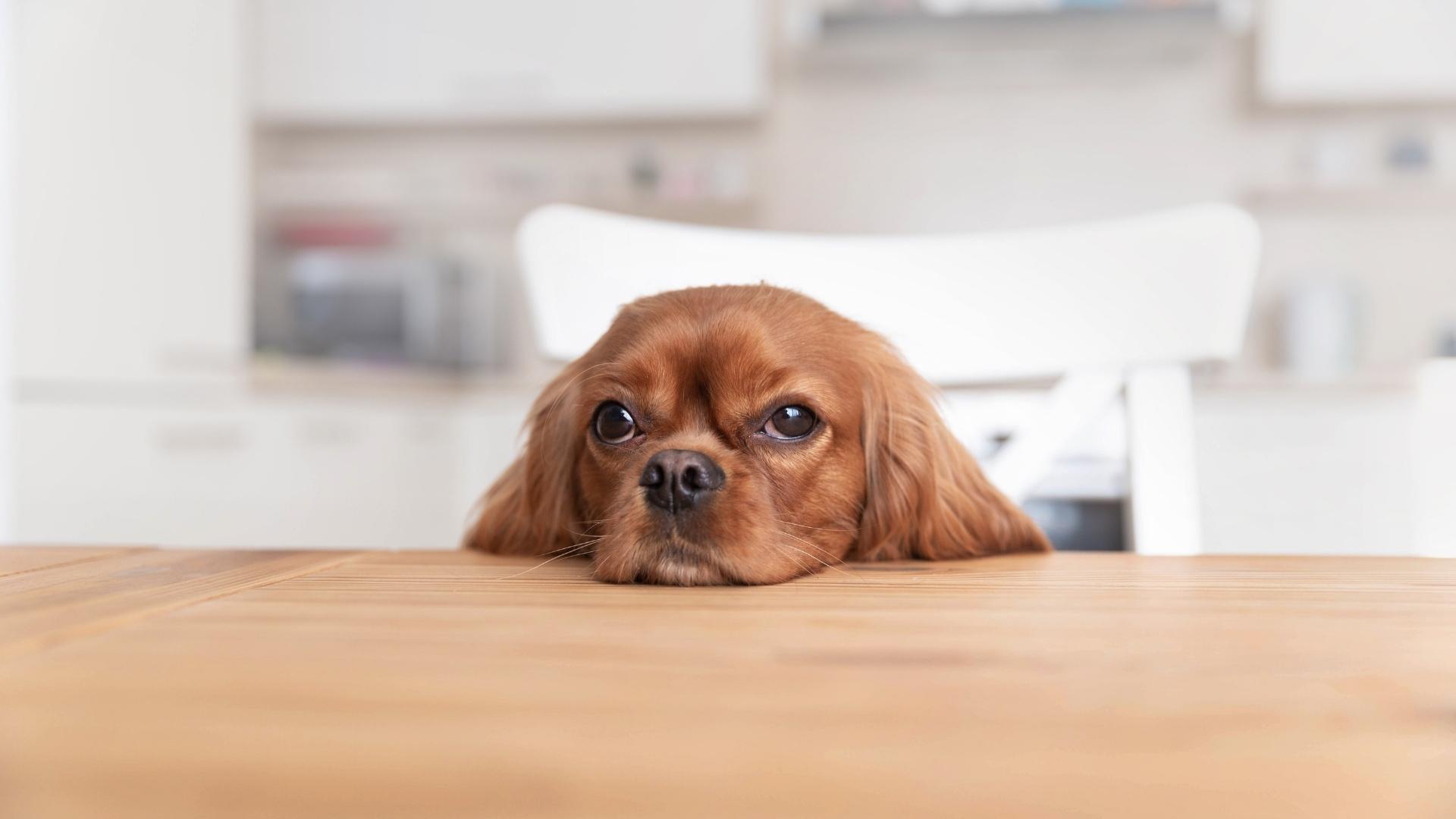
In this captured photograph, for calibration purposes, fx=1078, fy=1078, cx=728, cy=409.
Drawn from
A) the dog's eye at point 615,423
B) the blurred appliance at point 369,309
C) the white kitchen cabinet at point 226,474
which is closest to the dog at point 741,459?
the dog's eye at point 615,423

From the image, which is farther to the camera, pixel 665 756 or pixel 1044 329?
pixel 1044 329

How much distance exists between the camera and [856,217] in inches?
194

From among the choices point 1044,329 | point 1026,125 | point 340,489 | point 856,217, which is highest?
point 1026,125

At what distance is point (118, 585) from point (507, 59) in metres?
4.28

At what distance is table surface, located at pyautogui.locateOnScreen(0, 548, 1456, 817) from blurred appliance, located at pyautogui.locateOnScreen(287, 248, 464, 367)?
13.4 feet

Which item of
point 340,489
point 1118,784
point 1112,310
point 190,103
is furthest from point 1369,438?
point 190,103

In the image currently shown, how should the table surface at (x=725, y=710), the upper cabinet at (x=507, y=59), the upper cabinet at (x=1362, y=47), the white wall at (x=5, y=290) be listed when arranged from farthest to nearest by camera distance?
the upper cabinet at (x=507, y=59) < the upper cabinet at (x=1362, y=47) < the white wall at (x=5, y=290) < the table surface at (x=725, y=710)

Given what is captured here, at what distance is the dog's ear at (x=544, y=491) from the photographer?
3.93ft

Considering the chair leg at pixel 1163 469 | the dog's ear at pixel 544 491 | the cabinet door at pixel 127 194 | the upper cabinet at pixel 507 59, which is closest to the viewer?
the dog's ear at pixel 544 491

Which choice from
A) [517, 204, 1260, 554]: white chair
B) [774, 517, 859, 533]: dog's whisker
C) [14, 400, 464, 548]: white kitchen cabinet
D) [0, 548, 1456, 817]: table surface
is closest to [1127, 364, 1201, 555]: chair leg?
[517, 204, 1260, 554]: white chair

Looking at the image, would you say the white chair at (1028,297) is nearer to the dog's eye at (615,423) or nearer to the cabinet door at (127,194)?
the dog's eye at (615,423)

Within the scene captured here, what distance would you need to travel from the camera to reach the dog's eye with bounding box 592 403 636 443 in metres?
1.08

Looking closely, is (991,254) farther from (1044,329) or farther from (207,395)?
(207,395)

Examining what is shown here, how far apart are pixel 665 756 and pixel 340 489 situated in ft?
12.3
